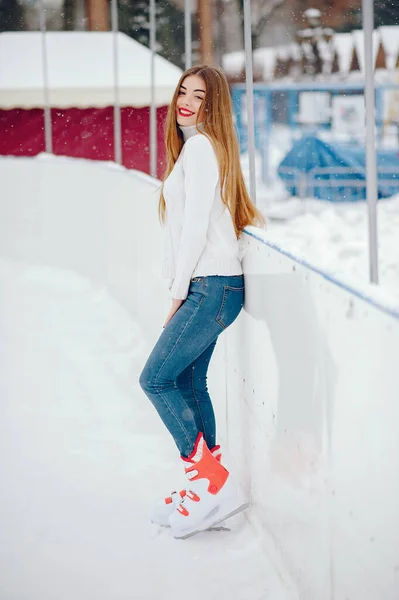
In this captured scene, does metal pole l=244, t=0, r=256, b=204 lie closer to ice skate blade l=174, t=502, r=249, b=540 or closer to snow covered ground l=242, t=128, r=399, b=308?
ice skate blade l=174, t=502, r=249, b=540

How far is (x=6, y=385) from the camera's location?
3.74 metres

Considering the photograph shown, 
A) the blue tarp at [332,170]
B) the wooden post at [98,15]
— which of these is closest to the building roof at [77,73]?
the wooden post at [98,15]

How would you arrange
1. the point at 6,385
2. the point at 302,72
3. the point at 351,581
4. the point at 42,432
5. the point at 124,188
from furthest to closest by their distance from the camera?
the point at 302,72
the point at 124,188
the point at 6,385
the point at 42,432
the point at 351,581

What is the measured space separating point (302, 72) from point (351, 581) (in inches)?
777

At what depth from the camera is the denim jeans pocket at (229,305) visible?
7.55 ft

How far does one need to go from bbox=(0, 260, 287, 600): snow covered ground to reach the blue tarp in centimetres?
1162

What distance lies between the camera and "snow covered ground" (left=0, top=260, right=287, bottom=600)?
212 centimetres

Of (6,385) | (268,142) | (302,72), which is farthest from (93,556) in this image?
(302,72)

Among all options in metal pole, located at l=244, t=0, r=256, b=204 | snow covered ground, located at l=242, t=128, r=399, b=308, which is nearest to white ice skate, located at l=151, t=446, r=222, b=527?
metal pole, located at l=244, t=0, r=256, b=204

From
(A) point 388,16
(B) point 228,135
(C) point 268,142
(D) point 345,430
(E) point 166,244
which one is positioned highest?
(A) point 388,16

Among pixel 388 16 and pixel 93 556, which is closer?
pixel 93 556

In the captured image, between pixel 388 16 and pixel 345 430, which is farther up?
pixel 388 16

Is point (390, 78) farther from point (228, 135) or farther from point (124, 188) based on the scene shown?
point (228, 135)

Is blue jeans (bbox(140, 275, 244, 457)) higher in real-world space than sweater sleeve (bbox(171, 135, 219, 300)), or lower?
lower
